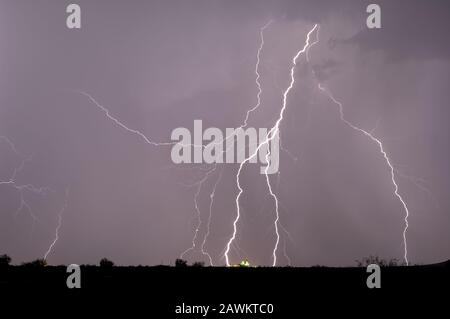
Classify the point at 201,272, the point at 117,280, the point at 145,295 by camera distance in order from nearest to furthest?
the point at 145,295, the point at 117,280, the point at 201,272

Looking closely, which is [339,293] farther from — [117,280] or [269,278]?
[117,280]

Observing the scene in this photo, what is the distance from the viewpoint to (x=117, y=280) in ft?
28.6
